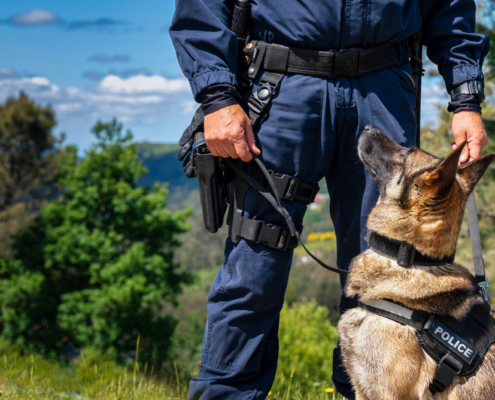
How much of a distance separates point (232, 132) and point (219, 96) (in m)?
0.19

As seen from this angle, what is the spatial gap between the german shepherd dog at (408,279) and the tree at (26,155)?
28758 mm

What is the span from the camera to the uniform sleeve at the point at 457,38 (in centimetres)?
242

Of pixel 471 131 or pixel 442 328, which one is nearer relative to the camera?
pixel 442 328

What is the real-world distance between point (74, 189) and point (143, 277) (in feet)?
21.9

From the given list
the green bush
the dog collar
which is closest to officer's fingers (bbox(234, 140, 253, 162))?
the dog collar

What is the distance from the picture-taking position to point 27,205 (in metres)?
28.0

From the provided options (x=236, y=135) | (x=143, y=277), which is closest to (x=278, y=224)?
(x=236, y=135)

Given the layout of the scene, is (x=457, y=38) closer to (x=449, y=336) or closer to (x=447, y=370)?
(x=449, y=336)

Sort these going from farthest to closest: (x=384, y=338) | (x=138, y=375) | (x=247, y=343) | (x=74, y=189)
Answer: (x=74, y=189) < (x=138, y=375) < (x=247, y=343) < (x=384, y=338)

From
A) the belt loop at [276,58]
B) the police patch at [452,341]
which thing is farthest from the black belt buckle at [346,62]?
the police patch at [452,341]

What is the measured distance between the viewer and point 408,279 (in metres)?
2.09

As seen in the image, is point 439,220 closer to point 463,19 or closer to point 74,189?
point 463,19

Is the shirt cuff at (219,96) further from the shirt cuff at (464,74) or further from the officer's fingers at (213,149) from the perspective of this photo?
the shirt cuff at (464,74)

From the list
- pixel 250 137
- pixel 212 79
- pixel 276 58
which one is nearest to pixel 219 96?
pixel 212 79
